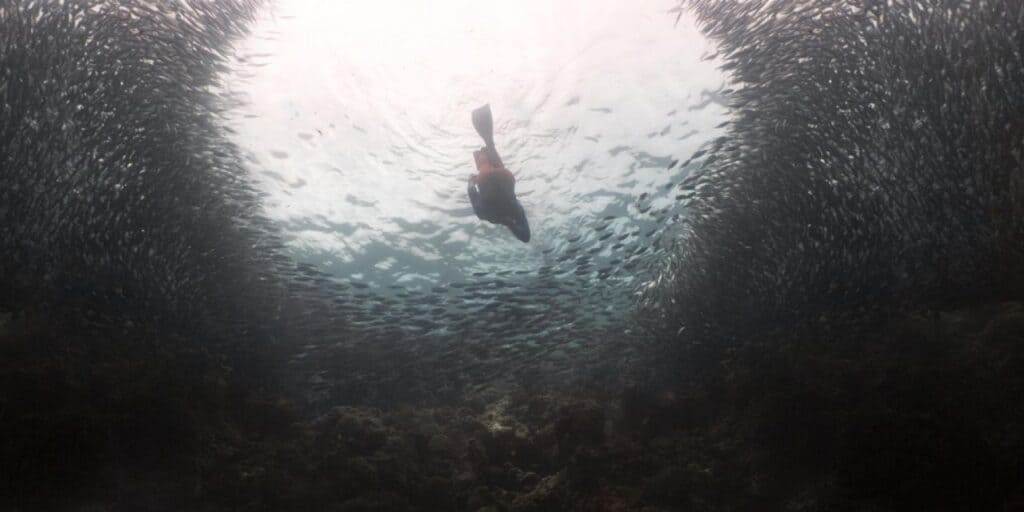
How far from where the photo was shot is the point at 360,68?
8.02m

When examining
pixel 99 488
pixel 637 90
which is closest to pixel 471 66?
pixel 637 90

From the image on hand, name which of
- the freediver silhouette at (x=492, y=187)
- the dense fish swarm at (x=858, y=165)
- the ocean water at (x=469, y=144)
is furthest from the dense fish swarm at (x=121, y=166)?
the dense fish swarm at (x=858, y=165)

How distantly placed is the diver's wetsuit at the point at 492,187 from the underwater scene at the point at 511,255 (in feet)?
0.15

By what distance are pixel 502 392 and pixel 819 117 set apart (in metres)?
7.74

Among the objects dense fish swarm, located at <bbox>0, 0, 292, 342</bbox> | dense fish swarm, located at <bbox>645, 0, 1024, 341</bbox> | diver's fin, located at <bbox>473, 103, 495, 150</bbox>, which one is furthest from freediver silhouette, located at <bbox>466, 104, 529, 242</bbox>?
dense fish swarm, located at <bbox>0, 0, 292, 342</bbox>

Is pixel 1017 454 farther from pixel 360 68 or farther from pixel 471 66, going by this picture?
pixel 360 68

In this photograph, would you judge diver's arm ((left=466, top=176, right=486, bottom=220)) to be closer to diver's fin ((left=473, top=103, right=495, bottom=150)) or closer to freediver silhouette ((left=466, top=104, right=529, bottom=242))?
freediver silhouette ((left=466, top=104, right=529, bottom=242))

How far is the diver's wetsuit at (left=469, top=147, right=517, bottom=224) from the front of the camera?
7387 mm

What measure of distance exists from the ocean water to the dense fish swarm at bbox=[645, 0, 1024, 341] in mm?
705

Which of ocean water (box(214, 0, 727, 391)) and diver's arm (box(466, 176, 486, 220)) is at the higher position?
ocean water (box(214, 0, 727, 391))

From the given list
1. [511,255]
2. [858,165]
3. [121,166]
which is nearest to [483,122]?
[511,255]

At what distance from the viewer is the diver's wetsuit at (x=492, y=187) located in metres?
7.39

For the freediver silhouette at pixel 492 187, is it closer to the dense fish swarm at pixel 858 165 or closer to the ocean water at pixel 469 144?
the ocean water at pixel 469 144

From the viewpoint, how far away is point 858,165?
737cm
